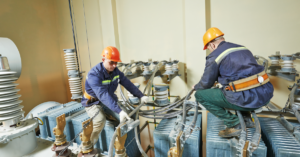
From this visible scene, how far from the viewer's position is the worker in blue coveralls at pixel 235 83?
1.60 metres

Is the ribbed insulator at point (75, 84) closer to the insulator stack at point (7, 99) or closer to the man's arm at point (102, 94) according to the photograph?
the insulator stack at point (7, 99)

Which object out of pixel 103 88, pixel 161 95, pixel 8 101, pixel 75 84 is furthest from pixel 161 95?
pixel 8 101

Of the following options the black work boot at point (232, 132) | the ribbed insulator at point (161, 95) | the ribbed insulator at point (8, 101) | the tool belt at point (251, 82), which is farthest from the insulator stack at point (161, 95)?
the ribbed insulator at point (8, 101)

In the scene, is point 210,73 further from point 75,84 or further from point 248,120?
point 75,84

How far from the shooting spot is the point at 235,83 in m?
1.63

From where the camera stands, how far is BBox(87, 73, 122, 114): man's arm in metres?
1.90

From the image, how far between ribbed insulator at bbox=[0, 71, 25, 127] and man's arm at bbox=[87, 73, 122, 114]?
0.92 meters

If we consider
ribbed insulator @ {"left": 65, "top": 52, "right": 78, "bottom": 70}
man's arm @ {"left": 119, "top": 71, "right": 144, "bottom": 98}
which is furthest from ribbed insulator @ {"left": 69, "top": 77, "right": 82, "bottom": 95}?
man's arm @ {"left": 119, "top": 71, "right": 144, "bottom": 98}

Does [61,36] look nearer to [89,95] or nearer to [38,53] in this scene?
[38,53]

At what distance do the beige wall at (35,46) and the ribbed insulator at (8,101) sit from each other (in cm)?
177

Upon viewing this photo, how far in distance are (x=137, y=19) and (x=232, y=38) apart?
197cm

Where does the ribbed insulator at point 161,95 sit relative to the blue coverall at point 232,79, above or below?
below

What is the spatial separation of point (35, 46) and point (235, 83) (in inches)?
167

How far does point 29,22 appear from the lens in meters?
3.71
